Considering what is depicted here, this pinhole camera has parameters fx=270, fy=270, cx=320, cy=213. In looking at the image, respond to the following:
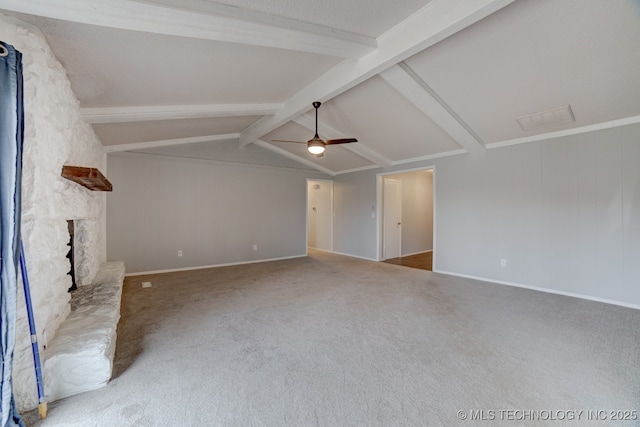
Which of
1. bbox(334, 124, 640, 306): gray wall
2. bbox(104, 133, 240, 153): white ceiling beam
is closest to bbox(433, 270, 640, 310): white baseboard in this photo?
bbox(334, 124, 640, 306): gray wall

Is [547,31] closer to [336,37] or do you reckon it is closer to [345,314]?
[336,37]

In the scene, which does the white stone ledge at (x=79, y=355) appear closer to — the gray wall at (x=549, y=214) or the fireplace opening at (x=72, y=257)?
the fireplace opening at (x=72, y=257)

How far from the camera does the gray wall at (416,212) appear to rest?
750 cm

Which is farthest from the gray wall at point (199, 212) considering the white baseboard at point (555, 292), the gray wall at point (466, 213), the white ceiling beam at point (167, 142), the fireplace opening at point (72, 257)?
the white baseboard at point (555, 292)

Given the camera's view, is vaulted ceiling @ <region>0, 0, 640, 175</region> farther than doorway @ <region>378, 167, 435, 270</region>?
No

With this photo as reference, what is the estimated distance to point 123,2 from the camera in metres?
1.77

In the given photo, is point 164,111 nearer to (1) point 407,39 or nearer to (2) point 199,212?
(2) point 199,212

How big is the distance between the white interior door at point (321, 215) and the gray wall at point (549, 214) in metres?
3.24

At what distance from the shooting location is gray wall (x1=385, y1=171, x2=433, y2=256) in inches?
295

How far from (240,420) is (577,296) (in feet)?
15.4

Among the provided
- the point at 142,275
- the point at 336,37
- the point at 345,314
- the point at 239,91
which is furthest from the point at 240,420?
the point at 142,275

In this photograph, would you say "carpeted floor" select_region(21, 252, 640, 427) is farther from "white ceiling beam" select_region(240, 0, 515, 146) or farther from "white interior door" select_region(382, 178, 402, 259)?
"white interior door" select_region(382, 178, 402, 259)

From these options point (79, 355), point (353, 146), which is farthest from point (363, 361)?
point (353, 146)

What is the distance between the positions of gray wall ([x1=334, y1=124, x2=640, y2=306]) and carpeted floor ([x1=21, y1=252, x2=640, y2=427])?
0.46m
